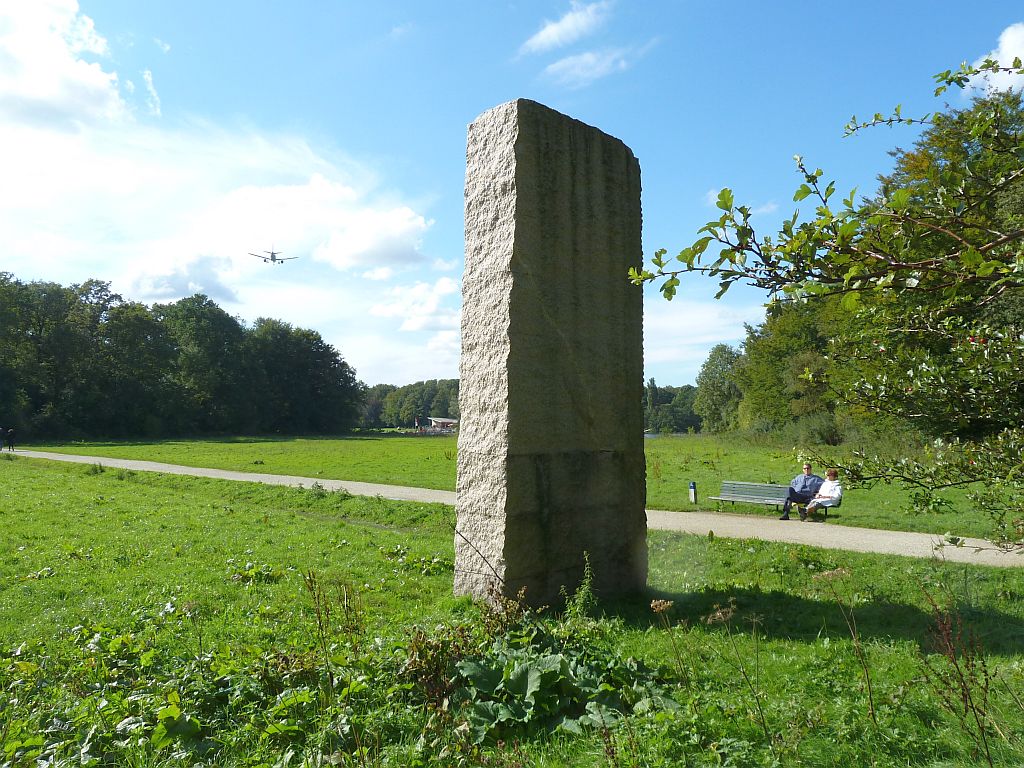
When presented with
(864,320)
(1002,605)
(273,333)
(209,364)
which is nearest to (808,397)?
(1002,605)

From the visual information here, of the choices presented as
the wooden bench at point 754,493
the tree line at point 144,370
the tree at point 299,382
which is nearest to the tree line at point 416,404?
the tree at point 299,382

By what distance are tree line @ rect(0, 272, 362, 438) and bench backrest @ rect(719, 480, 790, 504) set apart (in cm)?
4560

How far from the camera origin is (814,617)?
5754 millimetres

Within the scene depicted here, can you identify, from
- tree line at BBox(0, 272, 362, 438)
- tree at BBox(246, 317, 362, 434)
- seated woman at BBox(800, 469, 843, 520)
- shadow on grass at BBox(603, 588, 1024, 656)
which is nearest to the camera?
shadow on grass at BBox(603, 588, 1024, 656)

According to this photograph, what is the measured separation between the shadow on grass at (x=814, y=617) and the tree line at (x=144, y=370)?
4869cm

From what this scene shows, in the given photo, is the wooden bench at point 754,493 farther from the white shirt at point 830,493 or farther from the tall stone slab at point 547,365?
the tall stone slab at point 547,365

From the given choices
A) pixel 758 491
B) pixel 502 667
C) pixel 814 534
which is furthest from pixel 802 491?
pixel 502 667

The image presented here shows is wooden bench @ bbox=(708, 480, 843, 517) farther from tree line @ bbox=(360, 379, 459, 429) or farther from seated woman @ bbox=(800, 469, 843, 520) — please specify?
tree line @ bbox=(360, 379, 459, 429)

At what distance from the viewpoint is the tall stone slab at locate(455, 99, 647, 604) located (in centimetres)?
580

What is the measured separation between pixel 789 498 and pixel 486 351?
8.86 m

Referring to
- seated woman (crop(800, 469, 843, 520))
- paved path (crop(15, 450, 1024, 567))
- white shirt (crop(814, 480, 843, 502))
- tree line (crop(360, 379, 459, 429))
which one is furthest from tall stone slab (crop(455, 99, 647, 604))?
tree line (crop(360, 379, 459, 429))

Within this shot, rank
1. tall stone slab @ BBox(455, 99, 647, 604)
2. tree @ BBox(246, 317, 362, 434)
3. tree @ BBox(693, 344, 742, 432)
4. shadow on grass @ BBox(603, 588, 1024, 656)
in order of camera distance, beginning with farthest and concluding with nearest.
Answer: tree @ BBox(246, 317, 362, 434) → tree @ BBox(693, 344, 742, 432) → tall stone slab @ BBox(455, 99, 647, 604) → shadow on grass @ BBox(603, 588, 1024, 656)

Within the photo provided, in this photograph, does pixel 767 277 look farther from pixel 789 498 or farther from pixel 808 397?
pixel 808 397

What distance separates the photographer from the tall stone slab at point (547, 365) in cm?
580
